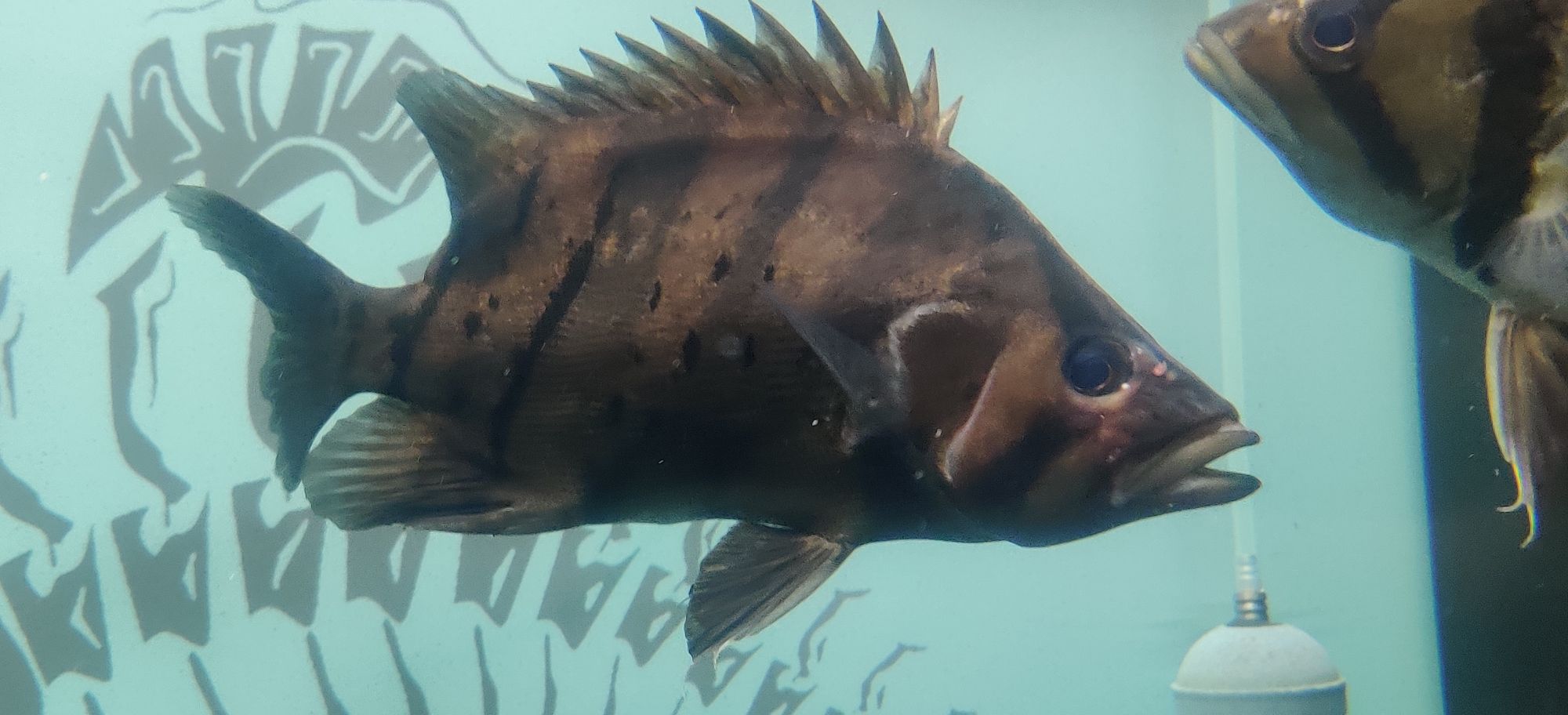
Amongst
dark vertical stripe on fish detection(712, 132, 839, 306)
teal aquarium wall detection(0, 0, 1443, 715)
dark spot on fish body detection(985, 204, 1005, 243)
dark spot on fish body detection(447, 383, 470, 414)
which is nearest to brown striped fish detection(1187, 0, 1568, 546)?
dark spot on fish body detection(985, 204, 1005, 243)

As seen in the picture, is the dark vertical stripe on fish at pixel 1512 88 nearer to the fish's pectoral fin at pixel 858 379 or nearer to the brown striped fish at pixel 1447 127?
the brown striped fish at pixel 1447 127

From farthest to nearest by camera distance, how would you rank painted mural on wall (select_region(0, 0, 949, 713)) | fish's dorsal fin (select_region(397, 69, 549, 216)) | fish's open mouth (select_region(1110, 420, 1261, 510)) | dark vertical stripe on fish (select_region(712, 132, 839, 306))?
painted mural on wall (select_region(0, 0, 949, 713)) < fish's dorsal fin (select_region(397, 69, 549, 216)) < dark vertical stripe on fish (select_region(712, 132, 839, 306)) < fish's open mouth (select_region(1110, 420, 1261, 510))

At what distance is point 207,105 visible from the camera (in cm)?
282

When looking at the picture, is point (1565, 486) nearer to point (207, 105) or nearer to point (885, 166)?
point (885, 166)

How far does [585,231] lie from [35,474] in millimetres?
2529

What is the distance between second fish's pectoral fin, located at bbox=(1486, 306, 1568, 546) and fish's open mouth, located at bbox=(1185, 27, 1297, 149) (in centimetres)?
26

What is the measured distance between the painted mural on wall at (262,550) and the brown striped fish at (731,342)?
200 cm

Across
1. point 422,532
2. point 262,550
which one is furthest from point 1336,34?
point 262,550

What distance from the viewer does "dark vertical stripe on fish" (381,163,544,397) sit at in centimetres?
89

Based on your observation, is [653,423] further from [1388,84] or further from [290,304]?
[1388,84]

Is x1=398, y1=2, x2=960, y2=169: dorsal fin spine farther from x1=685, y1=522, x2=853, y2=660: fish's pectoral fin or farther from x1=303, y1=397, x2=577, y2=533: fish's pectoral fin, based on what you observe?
x1=685, y1=522, x2=853, y2=660: fish's pectoral fin

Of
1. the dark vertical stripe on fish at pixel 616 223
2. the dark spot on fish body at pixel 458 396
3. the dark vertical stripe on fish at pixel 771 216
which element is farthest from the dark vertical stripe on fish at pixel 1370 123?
the dark spot on fish body at pixel 458 396

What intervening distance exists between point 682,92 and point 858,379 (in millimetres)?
336

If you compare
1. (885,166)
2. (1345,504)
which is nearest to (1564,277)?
(885,166)
